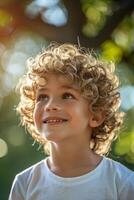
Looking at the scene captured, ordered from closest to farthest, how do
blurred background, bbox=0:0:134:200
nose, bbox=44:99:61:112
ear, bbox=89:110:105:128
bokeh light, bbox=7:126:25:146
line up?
nose, bbox=44:99:61:112, ear, bbox=89:110:105:128, blurred background, bbox=0:0:134:200, bokeh light, bbox=7:126:25:146

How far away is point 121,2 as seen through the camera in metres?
3.43

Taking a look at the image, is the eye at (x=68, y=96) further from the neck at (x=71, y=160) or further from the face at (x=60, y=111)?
the neck at (x=71, y=160)

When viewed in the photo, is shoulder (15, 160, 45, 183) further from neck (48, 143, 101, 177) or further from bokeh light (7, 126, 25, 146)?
bokeh light (7, 126, 25, 146)

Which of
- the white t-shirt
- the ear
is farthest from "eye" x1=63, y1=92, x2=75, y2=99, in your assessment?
the white t-shirt

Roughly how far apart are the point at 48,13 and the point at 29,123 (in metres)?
0.70

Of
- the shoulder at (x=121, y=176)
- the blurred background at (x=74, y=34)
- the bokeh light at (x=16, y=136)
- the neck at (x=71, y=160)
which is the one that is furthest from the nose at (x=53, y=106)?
the bokeh light at (x=16, y=136)

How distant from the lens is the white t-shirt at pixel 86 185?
2648 mm

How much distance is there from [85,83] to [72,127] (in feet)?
0.49

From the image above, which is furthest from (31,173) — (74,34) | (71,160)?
(74,34)

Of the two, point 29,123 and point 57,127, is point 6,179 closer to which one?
point 29,123

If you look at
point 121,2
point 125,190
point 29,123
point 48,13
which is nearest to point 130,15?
point 121,2

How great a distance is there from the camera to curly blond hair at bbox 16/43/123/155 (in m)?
2.74

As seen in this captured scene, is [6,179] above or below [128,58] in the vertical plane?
below

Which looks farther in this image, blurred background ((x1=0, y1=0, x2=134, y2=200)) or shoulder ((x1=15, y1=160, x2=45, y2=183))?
blurred background ((x1=0, y1=0, x2=134, y2=200))
